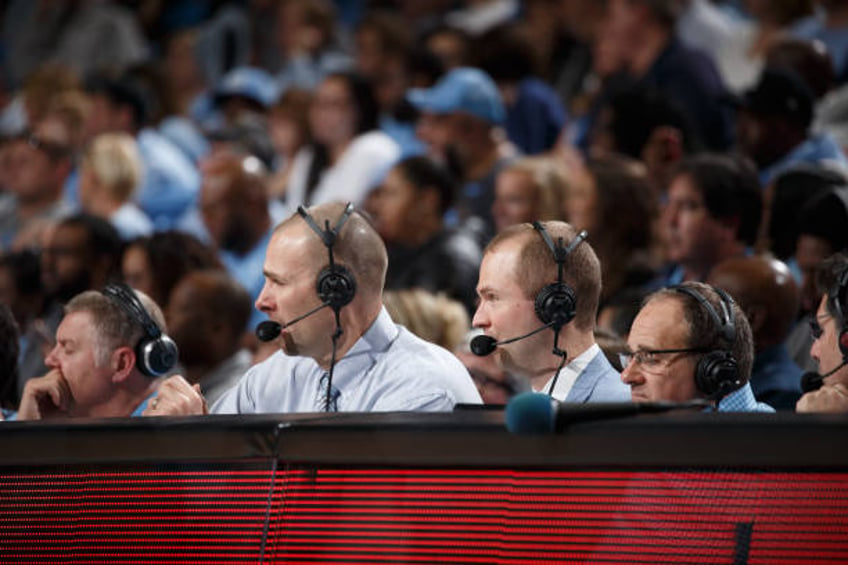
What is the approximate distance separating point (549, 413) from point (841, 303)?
1.26 meters

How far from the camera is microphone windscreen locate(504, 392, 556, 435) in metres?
2.40

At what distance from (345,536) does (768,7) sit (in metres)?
6.31

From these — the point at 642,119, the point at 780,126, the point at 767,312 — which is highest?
the point at 642,119

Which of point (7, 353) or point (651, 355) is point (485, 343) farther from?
point (7, 353)

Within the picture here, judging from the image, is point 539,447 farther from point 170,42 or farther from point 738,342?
point 170,42

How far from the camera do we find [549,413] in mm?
2396

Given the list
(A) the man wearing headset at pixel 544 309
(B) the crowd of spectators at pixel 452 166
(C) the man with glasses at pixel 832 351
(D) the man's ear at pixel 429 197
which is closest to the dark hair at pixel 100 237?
(B) the crowd of spectators at pixel 452 166

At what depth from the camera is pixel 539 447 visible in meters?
2.45

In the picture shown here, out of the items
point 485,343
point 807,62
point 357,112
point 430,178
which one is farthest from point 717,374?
point 357,112

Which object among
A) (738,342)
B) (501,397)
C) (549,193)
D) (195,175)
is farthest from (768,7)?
(738,342)

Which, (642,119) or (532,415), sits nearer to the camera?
(532,415)

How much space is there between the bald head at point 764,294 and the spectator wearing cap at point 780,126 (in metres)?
1.80

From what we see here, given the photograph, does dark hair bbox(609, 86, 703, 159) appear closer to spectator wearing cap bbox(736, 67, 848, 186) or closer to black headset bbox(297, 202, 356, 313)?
spectator wearing cap bbox(736, 67, 848, 186)

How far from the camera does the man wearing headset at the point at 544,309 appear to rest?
3857mm
